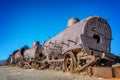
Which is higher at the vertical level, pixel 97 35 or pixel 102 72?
pixel 97 35

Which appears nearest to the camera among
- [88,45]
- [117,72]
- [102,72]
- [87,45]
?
[117,72]

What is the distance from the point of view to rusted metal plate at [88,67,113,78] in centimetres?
537

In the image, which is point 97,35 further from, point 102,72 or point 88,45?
point 102,72

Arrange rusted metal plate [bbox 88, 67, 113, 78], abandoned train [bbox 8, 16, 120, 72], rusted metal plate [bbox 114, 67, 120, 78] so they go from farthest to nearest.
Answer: abandoned train [bbox 8, 16, 120, 72]
rusted metal plate [bbox 88, 67, 113, 78]
rusted metal plate [bbox 114, 67, 120, 78]

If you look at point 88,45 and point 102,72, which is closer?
point 102,72

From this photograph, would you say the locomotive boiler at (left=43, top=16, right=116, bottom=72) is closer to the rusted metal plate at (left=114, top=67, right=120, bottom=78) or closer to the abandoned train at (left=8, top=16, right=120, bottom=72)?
the abandoned train at (left=8, top=16, right=120, bottom=72)

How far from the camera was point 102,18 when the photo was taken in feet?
33.4

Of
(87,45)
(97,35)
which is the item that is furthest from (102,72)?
(97,35)

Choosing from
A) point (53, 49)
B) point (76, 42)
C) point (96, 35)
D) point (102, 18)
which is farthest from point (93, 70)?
point (53, 49)

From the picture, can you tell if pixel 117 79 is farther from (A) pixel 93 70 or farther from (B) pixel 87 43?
(B) pixel 87 43

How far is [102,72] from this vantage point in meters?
5.82

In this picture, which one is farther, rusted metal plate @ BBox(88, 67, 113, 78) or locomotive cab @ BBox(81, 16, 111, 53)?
locomotive cab @ BBox(81, 16, 111, 53)

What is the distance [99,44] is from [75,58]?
2.01 metres

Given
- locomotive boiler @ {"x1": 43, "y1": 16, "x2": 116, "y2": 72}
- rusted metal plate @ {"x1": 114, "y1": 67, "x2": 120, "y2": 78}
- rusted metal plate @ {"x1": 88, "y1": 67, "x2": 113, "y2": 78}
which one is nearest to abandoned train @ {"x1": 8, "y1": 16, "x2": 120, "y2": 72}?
locomotive boiler @ {"x1": 43, "y1": 16, "x2": 116, "y2": 72}
